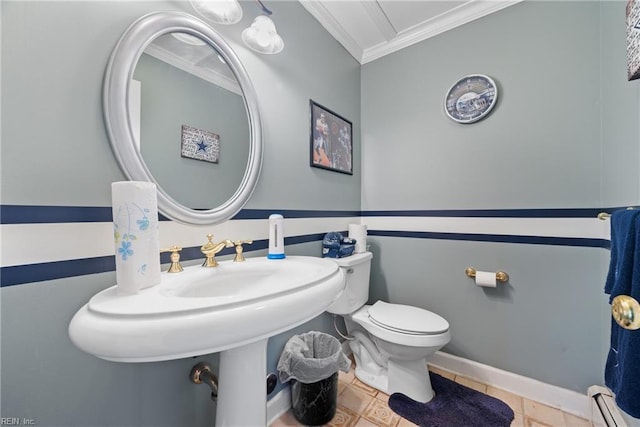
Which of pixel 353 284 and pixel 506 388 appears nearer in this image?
pixel 506 388

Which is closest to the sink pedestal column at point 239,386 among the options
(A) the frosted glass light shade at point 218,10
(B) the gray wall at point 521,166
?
(A) the frosted glass light shade at point 218,10

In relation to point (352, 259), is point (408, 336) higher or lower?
lower

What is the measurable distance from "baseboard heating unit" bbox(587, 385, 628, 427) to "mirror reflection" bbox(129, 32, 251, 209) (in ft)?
5.75

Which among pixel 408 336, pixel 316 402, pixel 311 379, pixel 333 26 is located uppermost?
pixel 333 26

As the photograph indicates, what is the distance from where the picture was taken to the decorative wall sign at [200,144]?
0.85 m

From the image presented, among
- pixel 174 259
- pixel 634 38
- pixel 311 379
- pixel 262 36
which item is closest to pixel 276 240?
pixel 174 259

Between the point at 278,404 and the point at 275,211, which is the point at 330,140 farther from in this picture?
the point at 278,404

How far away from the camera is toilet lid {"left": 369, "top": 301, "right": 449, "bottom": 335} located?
117 cm

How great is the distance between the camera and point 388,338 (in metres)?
1.18

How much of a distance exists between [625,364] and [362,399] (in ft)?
3.58

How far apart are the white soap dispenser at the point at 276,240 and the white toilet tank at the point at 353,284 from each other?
423 millimetres

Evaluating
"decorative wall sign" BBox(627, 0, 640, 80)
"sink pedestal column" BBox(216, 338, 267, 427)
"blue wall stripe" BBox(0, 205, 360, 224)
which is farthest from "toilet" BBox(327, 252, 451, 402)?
"decorative wall sign" BBox(627, 0, 640, 80)

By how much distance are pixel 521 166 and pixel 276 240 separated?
137cm

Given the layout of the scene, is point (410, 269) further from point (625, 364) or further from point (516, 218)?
point (625, 364)
